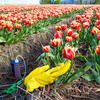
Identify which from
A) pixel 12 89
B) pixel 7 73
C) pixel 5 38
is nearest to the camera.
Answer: pixel 12 89

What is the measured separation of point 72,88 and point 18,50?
2.10m

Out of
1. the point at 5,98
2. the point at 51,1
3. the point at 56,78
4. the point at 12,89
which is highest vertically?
the point at 51,1

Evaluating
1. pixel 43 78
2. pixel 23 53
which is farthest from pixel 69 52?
pixel 23 53

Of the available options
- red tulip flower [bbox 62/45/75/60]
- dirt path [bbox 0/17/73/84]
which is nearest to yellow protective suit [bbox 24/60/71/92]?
red tulip flower [bbox 62/45/75/60]

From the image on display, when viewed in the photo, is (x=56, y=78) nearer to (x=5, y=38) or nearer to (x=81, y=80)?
Result: (x=81, y=80)

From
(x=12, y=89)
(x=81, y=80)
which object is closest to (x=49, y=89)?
(x=81, y=80)

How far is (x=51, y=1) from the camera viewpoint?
168 ft

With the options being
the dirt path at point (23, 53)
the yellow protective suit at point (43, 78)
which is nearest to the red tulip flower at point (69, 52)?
the yellow protective suit at point (43, 78)

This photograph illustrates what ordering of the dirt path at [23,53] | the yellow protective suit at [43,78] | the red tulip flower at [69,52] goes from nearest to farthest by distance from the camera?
1. the red tulip flower at [69,52]
2. the yellow protective suit at [43,78]
3. the dirt path at [23,53]

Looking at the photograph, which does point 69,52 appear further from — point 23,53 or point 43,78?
point 23,53

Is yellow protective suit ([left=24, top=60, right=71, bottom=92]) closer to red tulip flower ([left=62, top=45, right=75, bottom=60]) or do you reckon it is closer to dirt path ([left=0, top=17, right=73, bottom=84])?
red tulip flower ([left=62, top=45, right=75, bottom=60])

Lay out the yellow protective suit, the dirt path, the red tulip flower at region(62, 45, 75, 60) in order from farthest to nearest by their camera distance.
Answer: the dirt path, the yellow protective suit, the red tulip flower at region(62, 45, 75, 60)

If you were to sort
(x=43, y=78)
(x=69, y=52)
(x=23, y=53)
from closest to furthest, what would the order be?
1. (x=69, y=52)
2. (x=43, y=78)
3. (x=23, y=53)

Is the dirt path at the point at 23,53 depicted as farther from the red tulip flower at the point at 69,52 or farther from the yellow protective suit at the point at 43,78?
the red tulip flower at the point at 69,52
